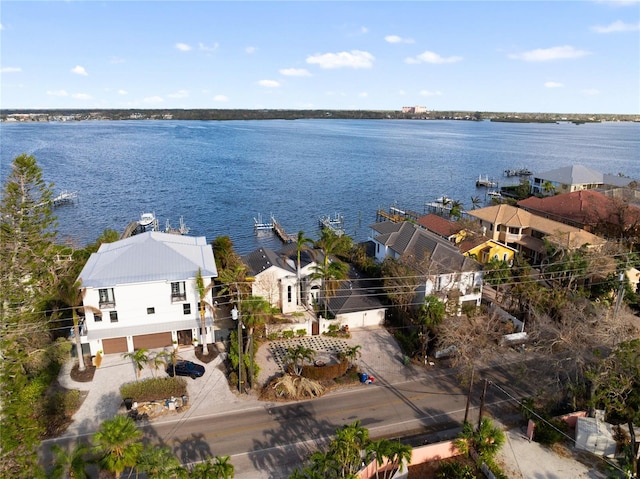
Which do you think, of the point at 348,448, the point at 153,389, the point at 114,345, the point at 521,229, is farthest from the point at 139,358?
the point at 521,229

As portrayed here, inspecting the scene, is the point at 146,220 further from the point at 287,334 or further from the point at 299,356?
the point at 299,356

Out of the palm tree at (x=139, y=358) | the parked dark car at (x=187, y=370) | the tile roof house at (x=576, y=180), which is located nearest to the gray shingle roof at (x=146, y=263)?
the palm tree at (x=139, y=358)

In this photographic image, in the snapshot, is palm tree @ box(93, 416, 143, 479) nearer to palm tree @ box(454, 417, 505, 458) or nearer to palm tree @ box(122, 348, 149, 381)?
palm tree @ box(122, 348, 149, 381)

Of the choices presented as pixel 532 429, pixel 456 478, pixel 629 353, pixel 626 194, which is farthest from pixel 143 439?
pixel 626 194

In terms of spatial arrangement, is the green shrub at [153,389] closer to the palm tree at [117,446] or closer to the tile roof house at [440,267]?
the palm tree at [117,446]

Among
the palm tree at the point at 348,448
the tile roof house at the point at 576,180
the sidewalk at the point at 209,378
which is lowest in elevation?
the sidewalk at the point at 209,378

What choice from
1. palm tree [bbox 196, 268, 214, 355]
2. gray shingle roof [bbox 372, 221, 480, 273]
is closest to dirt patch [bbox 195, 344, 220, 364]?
palm tree [bbox 196, 268, 214, 355]

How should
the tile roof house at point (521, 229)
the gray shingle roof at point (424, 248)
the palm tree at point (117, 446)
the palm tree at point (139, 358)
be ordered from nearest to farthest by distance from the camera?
the palm tree at point (117, 446) < the palm tree at point (139, 358) < the gray shingle roof at point (424, 248) < the tile roof house at point (521, 229)
